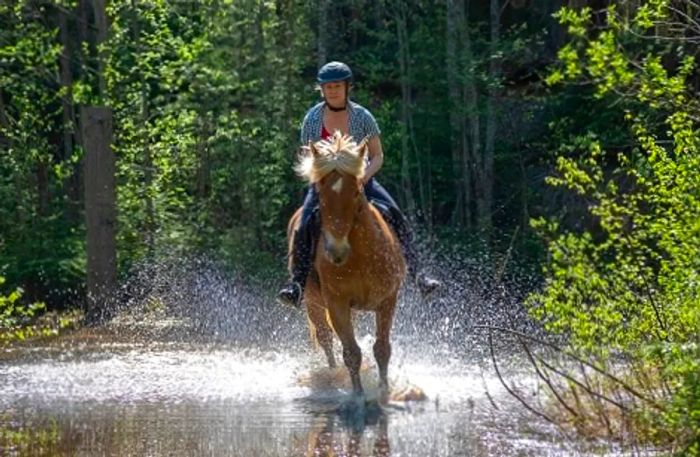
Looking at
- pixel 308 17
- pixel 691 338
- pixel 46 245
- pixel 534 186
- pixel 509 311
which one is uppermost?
pixel 308 17

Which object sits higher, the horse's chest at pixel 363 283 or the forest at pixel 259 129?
the forest at pixel 259 129

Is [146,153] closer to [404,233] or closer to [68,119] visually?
[68,119]

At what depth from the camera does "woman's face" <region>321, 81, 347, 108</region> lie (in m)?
11.4

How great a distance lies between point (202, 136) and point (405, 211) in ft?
11.2

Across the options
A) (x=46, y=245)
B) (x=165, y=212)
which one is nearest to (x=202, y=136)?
(x=165, y=212)

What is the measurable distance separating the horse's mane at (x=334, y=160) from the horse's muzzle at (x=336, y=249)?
1.42 ft

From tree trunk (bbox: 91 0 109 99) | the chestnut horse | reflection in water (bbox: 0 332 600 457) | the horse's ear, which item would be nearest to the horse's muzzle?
the chestnut horse

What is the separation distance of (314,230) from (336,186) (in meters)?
0.98

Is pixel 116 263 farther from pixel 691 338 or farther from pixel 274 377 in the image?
pixel 691 338

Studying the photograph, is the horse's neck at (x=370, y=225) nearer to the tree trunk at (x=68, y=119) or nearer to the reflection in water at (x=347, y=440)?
the reflection in water at (x=347, y=440)

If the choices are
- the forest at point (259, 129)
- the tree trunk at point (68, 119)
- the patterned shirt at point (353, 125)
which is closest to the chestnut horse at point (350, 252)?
the patterned shirt at point (353, 125)

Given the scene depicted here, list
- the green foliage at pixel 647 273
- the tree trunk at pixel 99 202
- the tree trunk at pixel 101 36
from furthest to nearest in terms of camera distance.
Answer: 1. the tree trunk at pixel 101 36
2. the tree trunk at pixel 99 202
3. the green foliage at pixel 647 273

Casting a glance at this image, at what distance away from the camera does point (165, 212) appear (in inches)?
873

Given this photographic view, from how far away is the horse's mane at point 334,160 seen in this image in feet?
33.6
